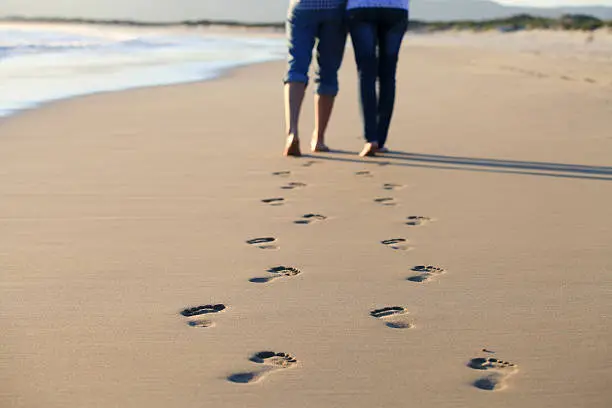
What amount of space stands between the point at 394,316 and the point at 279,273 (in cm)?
53

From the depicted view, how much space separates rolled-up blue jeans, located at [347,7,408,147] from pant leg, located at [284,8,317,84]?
9.0 inches

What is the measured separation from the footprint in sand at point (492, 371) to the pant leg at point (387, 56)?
3216mm

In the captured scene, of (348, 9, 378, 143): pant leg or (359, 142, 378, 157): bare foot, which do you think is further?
(359, 142, 378, 157): bare foot

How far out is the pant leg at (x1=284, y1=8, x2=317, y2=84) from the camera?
17.2 ft

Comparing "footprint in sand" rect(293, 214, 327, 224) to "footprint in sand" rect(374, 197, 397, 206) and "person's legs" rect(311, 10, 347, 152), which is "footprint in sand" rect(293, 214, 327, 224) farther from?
"person's legs" rect(311, 10, 347, 152)

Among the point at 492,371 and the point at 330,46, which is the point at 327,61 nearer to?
the point at 330,46

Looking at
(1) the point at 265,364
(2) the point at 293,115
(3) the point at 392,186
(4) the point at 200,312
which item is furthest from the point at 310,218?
(2) the point at 293,115

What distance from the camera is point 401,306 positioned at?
8.45ft

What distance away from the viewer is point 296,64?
5383 millimetres

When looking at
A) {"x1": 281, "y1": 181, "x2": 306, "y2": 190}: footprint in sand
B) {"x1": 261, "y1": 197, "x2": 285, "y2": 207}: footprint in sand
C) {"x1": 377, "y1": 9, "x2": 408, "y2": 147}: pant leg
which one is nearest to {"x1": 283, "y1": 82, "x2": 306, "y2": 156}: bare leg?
{"x1": 377, "y1": 9, "x2": 408, "y2": 147}: pant leg

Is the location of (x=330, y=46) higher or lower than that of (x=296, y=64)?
higher

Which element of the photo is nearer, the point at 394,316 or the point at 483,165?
the point at 394,316

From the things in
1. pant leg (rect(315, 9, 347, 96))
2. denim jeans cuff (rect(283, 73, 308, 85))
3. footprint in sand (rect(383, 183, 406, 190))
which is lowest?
footprint in sand (rect(383, 183, 406, 190))

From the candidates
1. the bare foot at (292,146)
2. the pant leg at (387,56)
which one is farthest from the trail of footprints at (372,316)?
the pant leg at (387,56)
